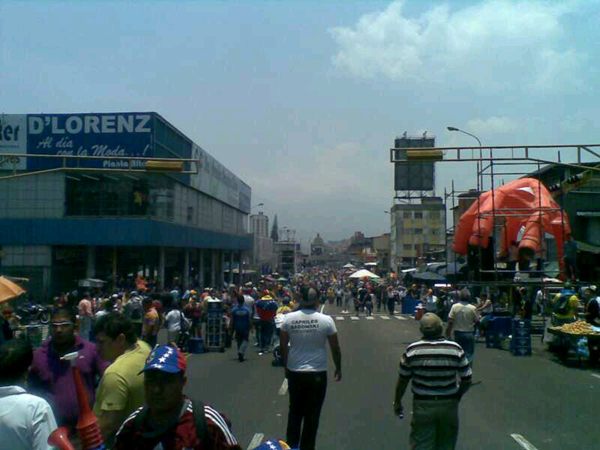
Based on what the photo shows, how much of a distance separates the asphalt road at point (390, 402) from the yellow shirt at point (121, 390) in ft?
13.0

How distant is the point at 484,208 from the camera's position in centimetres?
2172

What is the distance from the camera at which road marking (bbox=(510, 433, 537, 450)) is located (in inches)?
309

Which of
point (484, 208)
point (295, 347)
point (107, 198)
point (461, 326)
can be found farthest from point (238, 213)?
point (295, 347)

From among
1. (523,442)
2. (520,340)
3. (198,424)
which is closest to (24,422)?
(198,424)

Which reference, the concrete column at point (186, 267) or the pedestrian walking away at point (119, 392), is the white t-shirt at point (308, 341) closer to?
the pedestrian walking away at point (119, 392)

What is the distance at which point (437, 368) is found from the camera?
18.8 ft

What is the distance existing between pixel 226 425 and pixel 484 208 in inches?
768

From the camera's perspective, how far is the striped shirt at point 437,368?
571cm

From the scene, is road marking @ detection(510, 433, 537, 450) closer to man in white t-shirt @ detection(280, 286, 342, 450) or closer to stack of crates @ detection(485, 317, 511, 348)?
man in white t-shirt @ detection(280, 286, 342, 450)

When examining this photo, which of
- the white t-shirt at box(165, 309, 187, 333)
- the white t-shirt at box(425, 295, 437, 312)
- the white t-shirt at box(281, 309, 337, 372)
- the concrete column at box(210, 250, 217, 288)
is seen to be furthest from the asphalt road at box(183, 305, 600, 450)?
the concrete column at box(210, 250, 217, 288)

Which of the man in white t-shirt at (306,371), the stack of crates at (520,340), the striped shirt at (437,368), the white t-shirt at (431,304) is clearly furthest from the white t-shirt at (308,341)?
the white t-shirt at (431,304)

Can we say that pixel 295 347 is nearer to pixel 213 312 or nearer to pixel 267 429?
pixel 267 429

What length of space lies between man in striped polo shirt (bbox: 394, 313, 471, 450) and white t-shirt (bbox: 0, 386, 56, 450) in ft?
10.4

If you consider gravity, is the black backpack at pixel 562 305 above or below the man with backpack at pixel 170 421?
below
